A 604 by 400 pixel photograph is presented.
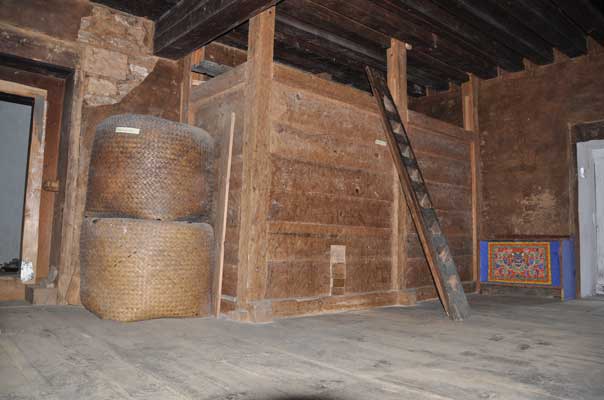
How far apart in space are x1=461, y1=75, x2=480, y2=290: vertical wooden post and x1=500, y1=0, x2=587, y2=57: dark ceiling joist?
3.75 feet

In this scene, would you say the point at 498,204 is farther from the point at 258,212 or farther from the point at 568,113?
the point at 258,212

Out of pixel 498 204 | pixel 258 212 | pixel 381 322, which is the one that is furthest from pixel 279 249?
pixel 498 204

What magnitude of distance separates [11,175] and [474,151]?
326 inches

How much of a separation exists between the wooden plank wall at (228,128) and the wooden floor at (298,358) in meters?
0.43

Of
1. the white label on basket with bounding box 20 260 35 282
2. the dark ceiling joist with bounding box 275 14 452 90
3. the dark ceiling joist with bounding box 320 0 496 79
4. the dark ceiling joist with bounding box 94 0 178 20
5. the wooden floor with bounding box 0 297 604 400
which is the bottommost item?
the wooden floor with bounding box 0 297 604 400

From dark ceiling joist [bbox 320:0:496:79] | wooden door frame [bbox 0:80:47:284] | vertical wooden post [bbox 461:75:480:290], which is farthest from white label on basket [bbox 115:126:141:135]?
vertical wooden post [bbox 461:75:480:290]

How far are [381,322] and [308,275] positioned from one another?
79cm

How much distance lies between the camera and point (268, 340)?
2754 millimetres

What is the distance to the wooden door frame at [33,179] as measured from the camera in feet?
13.6

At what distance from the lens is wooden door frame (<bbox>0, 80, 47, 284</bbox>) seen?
414cm

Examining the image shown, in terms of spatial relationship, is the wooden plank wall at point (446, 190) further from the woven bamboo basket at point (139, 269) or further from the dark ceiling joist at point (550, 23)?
the woven bamboo basket at point (139, 269)

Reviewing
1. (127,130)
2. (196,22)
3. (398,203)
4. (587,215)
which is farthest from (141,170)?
(587,215)

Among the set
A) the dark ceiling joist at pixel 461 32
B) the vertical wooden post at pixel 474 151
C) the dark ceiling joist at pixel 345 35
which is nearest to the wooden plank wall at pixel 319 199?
the dark ceiling joist at pixel 345 35

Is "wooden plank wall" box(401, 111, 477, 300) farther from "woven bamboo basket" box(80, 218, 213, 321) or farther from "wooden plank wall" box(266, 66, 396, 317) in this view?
"woven bamboo basket" box(80, 218, 213, 321)
